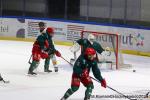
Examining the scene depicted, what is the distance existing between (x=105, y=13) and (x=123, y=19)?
116 cm

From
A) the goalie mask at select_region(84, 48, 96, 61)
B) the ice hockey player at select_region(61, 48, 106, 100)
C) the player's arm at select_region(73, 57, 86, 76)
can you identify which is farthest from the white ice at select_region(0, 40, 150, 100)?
the goalie mask at select_region(84, 48, 96, 61)

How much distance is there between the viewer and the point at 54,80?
1297cm

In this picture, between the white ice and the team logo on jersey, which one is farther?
the team logo on jersey

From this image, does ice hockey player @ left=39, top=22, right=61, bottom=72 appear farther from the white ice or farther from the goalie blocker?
the goalie blocker

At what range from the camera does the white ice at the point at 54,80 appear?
→ 36.9 ft

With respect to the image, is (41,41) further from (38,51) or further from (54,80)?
(54,80)

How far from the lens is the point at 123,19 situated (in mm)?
20312

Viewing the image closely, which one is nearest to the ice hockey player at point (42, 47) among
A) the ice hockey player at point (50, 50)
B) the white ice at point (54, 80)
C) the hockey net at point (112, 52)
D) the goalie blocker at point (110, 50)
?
the ice hockey player at point (50, 50)

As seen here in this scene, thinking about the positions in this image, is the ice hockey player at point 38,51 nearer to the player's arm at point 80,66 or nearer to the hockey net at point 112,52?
the hockey net at point 112,52

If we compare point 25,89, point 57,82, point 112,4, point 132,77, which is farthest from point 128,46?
point 25,89

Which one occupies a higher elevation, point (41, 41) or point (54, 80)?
point (41, 41)

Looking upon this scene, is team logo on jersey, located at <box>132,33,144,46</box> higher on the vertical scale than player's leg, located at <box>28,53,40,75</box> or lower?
higher

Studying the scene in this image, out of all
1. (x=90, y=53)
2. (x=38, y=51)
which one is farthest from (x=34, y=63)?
(x=90, y=53)

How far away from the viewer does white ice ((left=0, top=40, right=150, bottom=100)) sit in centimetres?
1123
